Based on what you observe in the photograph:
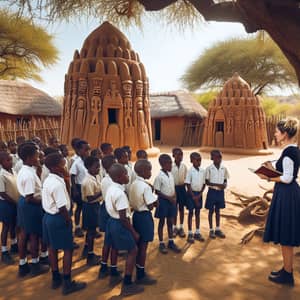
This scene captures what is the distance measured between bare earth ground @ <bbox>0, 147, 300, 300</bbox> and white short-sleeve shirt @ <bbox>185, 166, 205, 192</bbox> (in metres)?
0.81

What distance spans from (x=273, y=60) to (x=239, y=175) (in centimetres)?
1801

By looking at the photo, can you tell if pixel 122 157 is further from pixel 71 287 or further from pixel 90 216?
pixel 71 287

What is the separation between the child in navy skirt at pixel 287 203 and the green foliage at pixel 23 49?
55.0ft

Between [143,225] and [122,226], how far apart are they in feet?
0.90

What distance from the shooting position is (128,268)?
298cm

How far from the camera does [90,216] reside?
371 cm

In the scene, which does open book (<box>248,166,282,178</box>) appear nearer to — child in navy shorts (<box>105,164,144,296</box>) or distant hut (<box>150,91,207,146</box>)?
child in navy shorts (<box>105,164,144,296</box>)

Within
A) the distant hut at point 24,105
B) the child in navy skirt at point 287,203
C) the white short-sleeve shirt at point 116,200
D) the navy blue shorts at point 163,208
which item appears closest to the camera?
the white short-sleeve shirt at point 116,200

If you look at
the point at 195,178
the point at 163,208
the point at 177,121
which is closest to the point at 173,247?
the point at 163,208

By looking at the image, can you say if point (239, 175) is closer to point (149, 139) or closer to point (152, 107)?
point (149, 139)

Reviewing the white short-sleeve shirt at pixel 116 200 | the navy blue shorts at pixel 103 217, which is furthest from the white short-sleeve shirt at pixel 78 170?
the white short-sleeve shirt at pixel 116 200

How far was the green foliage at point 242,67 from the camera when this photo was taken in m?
23.5

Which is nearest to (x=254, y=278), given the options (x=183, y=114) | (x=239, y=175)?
(x=239, y=175)

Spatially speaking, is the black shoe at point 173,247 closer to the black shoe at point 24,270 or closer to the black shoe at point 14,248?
the black shoe at point 24,270
